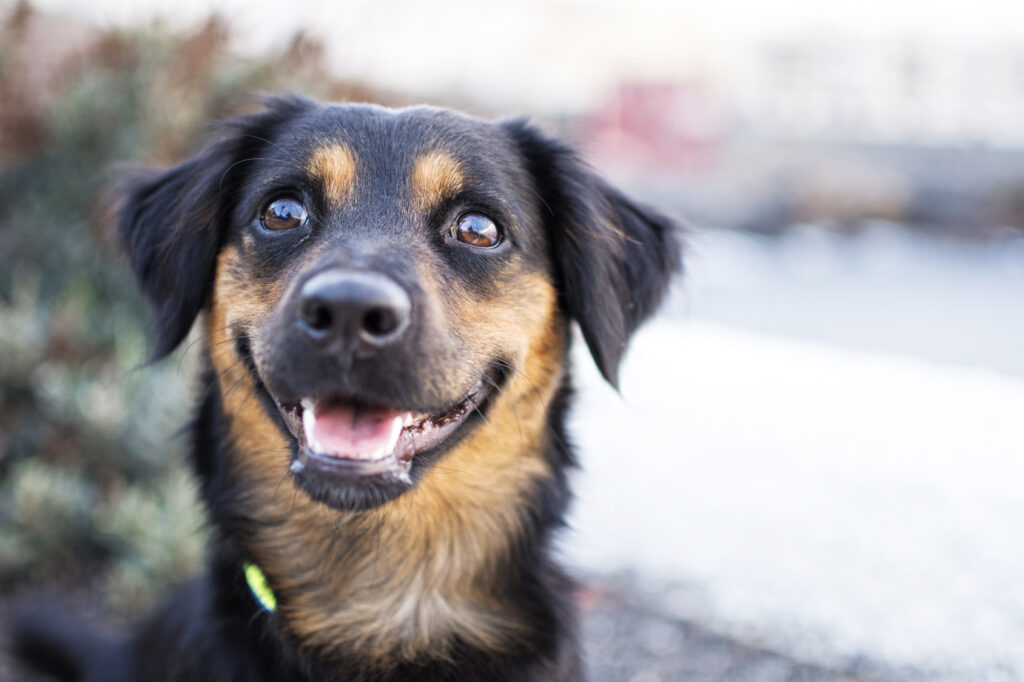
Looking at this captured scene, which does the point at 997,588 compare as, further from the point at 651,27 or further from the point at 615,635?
the point at 651,27

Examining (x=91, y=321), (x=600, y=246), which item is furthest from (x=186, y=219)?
(x=91, y=321)

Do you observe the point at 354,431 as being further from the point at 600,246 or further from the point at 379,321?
the point at 600,246

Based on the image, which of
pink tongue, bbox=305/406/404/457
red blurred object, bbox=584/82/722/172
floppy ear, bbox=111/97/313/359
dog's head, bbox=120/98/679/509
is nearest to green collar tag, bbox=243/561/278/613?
dog's head, bbox=120/98/679/509

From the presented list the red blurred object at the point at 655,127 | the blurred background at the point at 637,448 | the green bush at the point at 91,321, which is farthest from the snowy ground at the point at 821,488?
the red blurred object at the point at 655,127

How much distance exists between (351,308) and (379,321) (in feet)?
0.25

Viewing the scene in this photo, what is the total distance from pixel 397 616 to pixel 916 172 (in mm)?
19877

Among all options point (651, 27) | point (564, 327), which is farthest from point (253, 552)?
point (651, 27)

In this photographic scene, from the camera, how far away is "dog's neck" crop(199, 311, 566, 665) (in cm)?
223

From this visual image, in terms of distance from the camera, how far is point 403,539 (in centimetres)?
234

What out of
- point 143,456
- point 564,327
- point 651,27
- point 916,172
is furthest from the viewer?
point 651,27

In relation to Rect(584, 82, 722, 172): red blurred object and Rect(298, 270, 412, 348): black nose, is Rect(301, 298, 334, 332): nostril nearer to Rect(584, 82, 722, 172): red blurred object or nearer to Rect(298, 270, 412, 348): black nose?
Rect(298, 270, 412, 348): black nose

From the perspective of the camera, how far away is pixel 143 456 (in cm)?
387

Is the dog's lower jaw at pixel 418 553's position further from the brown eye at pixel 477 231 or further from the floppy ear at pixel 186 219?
the brown eye at pixel 477 231

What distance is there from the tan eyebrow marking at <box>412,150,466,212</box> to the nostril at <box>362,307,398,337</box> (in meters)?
0.56
